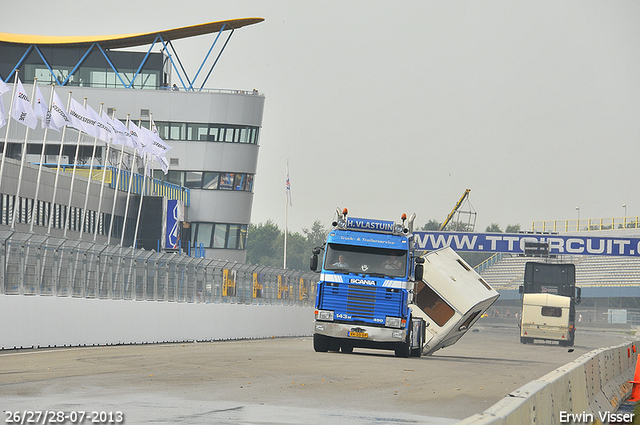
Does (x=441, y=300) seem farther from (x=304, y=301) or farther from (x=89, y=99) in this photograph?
(x=89, y=99)

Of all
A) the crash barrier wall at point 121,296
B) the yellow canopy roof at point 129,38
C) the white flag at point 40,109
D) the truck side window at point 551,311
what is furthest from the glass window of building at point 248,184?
the crash barrier wall at point 121,296

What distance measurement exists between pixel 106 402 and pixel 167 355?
977 cm

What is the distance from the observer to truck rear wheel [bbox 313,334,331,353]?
23922 mm

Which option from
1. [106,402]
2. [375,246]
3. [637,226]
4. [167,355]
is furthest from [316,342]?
[637,226]

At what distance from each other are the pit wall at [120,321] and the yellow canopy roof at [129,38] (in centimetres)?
3990

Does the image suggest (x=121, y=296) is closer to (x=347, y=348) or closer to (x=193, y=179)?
(x=347, y=348)

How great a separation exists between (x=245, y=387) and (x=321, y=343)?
10.5m

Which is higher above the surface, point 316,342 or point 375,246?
point 375,246

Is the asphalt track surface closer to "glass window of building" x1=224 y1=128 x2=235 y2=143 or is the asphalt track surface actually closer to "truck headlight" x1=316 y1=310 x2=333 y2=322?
"truck headlight" x1=316 y1=310 x2=333 y2=322

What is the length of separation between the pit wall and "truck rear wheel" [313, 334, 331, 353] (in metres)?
5.49

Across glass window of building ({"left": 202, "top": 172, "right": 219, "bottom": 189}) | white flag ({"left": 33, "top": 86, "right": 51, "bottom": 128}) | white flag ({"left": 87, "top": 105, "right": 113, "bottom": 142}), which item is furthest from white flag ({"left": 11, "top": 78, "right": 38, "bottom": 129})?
glass window of building ({"left": 202, "top": 172, "right": 219, "bottom": 189})

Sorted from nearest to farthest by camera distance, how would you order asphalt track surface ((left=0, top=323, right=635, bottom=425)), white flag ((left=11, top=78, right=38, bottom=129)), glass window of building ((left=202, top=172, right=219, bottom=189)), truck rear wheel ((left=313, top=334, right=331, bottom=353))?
asphalt track surface ((left=0, top=323, right=635, bottom=425))
truck rear wheel ((left=313, top=334, right=331, bottom=353))
white flag ((left=11, top=78, right=38, bottom=129))
glass window of building ((left=202, top=172, right=219, bottom=189))

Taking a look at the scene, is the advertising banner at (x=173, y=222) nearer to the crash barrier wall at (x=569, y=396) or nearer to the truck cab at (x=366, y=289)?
the truck cab at (x=366, y=289)

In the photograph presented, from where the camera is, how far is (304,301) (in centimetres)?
4356
